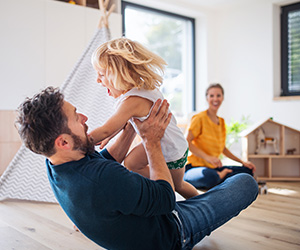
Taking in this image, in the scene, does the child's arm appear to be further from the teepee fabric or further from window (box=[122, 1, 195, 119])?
window (box=[122, 1, 195, 119])

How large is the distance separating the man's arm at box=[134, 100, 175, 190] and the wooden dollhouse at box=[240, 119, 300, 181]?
6.08 feet

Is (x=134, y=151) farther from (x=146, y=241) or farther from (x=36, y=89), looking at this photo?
(x=36, y=89)

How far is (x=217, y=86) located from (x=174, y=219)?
170 centimetres

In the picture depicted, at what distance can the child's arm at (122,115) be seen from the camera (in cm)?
122

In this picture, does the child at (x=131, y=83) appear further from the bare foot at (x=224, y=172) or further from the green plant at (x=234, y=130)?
the green plant at (x=234, y=130)

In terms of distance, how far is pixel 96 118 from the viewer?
2.27m

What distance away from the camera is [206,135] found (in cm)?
256

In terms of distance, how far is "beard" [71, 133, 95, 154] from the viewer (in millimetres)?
966

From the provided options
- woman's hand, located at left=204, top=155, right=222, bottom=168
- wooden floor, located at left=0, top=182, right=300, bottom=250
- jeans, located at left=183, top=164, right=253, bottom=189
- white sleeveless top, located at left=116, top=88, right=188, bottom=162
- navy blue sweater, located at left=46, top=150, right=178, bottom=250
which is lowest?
wooden floor, located at left=0, top=182, right=300, bottom=250

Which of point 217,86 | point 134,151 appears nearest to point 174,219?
point 134,151

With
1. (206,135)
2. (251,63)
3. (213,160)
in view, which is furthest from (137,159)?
(251,63)

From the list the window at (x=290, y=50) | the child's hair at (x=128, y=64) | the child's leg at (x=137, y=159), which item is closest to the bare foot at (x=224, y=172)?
the child's leg at (x=137, y=159)

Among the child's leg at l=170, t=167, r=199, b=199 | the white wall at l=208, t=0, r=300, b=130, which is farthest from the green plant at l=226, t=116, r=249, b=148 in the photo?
the child's leg at l=170, t=167, r=199, b=199

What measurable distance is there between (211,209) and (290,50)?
3.62 meters
